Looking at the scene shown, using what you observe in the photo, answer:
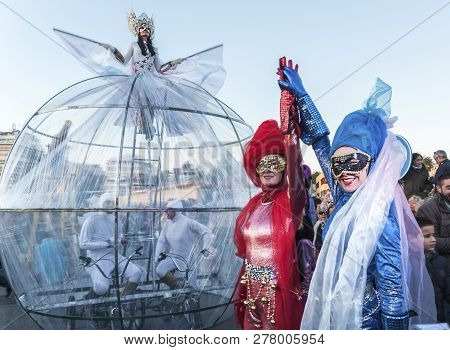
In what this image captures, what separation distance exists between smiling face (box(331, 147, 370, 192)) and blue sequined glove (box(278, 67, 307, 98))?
437mm

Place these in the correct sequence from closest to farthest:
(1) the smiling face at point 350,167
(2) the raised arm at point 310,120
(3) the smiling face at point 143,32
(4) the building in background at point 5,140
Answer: (1) the smiling face at point 350,167 < (2) the raised arm at point 310,120 < (3) the smiling face at point 143,32 < (4) the building in background at point 5,140

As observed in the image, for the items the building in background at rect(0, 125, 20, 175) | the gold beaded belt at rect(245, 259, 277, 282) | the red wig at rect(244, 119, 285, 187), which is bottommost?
the gold beaded belt at rect(245, 259, 277, 282)

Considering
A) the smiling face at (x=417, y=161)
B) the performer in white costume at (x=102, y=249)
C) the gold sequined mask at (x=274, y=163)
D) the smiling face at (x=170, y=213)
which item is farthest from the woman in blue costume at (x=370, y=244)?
the smiling face at (x=417, y=161)

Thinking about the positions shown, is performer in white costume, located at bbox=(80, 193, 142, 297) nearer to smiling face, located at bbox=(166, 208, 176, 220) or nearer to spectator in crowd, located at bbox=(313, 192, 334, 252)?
smiling face, located at bbox=(166, 208, 176, 220)

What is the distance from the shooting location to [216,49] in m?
3.78

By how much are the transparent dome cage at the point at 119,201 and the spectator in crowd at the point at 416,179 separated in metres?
2.21

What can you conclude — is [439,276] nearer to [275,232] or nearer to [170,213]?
[275,232]

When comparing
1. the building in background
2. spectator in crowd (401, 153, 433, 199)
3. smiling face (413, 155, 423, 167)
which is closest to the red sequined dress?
the building in background

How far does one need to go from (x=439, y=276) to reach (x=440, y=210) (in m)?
0.63

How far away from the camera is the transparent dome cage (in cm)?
311

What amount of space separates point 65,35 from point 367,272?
113 inches

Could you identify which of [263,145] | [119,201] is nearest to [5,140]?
[119,201]

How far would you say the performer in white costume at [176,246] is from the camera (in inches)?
125

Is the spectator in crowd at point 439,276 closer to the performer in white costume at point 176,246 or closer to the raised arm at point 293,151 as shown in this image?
the raised arm at point 293,151
